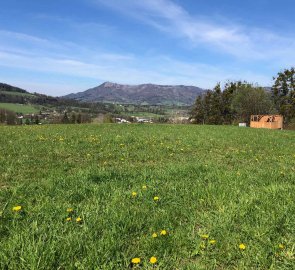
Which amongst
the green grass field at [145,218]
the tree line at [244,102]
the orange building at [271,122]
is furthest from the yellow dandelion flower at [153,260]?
the tree line at [244,102]

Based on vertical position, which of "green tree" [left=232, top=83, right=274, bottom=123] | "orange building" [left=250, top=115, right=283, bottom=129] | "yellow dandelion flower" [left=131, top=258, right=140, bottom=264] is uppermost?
"green tree" [left=232, top=83, right=274, bottom=123]

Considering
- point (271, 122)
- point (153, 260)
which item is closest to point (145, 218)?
point (153, 260)

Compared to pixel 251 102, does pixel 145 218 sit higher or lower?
lower

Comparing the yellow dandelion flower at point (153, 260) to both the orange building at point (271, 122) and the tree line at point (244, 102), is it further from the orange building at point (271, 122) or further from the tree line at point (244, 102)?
the tree line at point (244, 102)

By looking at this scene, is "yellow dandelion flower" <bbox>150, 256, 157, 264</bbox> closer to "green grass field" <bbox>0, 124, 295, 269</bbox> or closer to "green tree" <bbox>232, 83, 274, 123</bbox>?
"green grass field" <bbox>0, 124, 295, 269</bbox>

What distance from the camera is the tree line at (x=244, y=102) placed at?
53844mm

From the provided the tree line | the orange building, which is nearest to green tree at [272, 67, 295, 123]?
the tree line

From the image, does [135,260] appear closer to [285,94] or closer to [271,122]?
[271,122]

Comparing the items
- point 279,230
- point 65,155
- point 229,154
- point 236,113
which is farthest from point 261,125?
point 279,230

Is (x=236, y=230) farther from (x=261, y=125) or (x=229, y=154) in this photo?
(x=261, y=125)

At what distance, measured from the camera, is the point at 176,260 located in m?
3.33

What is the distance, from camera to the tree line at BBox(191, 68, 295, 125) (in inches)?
2120

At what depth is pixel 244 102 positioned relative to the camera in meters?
54.3

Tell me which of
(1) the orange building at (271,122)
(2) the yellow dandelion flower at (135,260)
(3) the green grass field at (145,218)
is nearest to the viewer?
(2) the yellow dandelion flower at (135,260)
